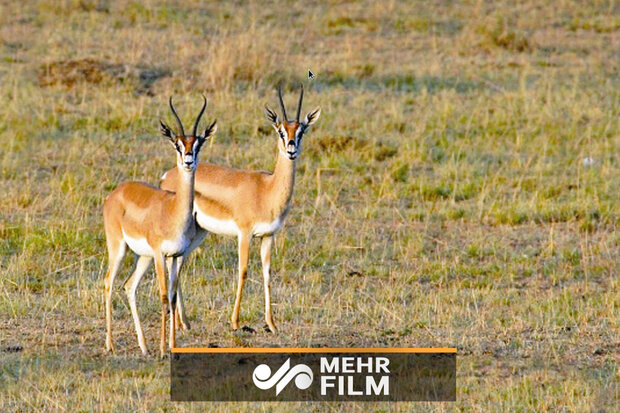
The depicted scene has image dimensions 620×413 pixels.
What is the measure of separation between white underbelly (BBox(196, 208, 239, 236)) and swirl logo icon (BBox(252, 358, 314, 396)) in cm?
95

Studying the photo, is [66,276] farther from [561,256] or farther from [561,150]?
[561,150]

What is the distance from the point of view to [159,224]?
260 inches

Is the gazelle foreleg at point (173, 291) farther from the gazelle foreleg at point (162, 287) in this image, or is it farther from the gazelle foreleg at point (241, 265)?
the gazelle foreleg at point (241, 265)

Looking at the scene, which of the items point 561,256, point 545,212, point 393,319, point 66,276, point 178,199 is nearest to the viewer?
point 178,199

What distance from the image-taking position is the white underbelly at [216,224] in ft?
24.0

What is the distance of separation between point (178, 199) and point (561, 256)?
3785 mm

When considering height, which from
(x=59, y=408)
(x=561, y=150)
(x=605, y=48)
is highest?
(x=605, y=48)

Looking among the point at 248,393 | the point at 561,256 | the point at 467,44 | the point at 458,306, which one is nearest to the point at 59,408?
the point at 248,393

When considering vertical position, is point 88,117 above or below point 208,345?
above

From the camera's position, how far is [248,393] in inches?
252

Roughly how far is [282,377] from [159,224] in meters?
1.04

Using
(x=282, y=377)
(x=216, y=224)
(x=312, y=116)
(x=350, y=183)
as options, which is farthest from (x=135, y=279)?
(x=350, y=183)

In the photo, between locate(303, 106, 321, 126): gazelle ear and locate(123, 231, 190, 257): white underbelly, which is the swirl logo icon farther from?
locate(303, 106, 321, 126): gazelle ear

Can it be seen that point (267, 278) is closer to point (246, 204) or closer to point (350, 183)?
point (246, 204)
